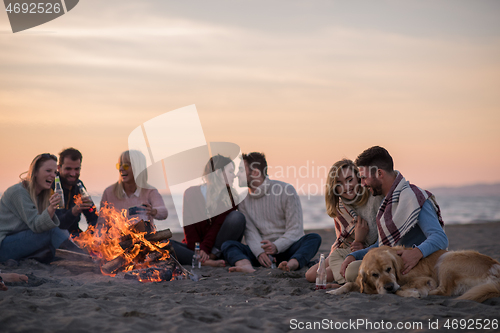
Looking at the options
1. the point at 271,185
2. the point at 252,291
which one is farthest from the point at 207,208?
the point at 252,291

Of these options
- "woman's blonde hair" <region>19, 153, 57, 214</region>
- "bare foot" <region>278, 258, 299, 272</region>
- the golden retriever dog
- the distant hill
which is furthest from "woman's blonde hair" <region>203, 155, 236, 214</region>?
the distant hill

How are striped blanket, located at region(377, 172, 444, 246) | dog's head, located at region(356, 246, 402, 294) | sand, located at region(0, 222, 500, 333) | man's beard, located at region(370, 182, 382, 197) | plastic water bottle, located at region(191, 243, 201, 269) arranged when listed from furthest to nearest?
plastic water bottle, located at region(191, 243, 201, 269) < man's beard, located at region(370, 182, 382, 197) < striped blanket, located at region(377, 172, 444, 246) < dog's head, located at region(356, 246, 402, 294) < sand, located at region(0, 222, 500, 333)

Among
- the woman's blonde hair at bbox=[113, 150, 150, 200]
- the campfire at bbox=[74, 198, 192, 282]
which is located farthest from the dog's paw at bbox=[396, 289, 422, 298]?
the woman's blonde hair at bbox=[113, 150, 150, 200]

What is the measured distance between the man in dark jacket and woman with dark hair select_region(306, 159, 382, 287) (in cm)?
376

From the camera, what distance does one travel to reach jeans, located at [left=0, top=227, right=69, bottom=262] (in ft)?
19.4

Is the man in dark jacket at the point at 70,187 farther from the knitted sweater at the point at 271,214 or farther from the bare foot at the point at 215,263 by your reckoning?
the knitted sweater at the point at 271,214

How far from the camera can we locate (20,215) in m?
6.02

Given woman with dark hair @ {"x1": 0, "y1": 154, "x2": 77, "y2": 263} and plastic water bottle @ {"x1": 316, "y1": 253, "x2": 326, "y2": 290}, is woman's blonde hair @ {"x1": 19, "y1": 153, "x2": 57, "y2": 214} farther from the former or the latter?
plastic water bottle @ {"x1": 316, "y1": 253, "x2": 326, "y2": 290}

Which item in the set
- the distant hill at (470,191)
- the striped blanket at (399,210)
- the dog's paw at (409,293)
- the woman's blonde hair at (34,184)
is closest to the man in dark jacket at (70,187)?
the woman's blonde hair at (34,184)

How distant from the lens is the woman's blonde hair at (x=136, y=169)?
20.5 feet

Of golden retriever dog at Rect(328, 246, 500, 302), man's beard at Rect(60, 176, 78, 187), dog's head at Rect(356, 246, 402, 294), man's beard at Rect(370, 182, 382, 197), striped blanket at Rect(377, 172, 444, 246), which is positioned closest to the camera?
golden retriever dog at Rect(328, 246, 500, 302)

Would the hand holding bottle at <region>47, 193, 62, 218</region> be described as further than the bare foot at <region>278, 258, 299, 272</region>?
No

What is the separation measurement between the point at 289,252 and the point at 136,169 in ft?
8.80

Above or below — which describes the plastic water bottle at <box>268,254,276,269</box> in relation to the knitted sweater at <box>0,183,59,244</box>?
below
